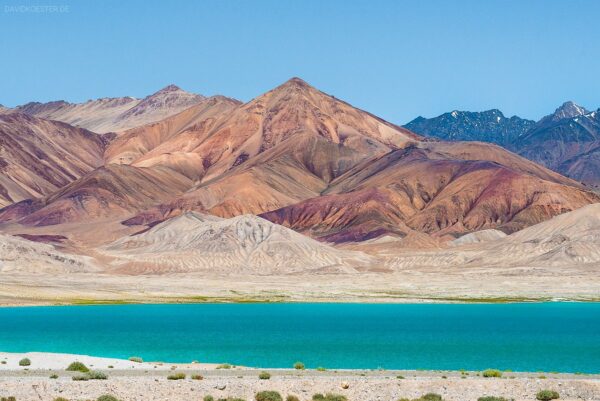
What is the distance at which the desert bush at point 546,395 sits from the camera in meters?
38.1

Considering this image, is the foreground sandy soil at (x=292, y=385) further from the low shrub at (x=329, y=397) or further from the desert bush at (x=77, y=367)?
the desert bush at (x=77, y=367)

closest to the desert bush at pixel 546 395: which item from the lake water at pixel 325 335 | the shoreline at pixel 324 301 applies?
the lake water at pixel 325 335

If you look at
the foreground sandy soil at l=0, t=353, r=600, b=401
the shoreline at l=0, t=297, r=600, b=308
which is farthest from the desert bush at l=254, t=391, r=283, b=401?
the shoreline at l=0, t=297, r=600, b=308

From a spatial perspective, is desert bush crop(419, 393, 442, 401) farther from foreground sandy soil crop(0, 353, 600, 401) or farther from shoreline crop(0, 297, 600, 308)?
shoreline crop(0, 297, 600, 308)

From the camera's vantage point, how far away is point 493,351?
65.4 m

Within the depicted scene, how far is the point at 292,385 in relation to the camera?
40469mm

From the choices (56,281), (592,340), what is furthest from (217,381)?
(56,281)

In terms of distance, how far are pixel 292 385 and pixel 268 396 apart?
3.16 meters

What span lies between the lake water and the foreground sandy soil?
10.5 meters

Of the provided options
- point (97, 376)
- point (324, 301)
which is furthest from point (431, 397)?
point (324, 301)

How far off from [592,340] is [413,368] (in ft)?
82.6

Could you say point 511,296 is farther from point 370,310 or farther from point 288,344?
point 288,344

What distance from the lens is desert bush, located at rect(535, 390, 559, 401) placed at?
38125 mm

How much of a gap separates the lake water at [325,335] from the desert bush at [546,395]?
14728mm
